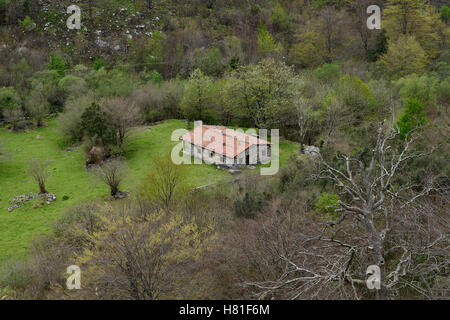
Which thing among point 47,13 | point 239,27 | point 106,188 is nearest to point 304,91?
point 106,188

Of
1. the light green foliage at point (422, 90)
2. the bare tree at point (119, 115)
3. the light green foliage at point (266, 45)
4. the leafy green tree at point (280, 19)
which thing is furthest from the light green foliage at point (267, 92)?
the leafy green tree at point (280, 19)

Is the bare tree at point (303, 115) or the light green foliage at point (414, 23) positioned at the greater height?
the light green foliage at point (414, 23)

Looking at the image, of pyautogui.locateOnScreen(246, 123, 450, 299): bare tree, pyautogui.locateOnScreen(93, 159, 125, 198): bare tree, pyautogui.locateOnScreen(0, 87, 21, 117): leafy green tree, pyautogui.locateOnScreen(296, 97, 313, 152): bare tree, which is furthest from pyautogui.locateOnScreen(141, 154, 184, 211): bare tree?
pyautogui.locateOnScreen(0, 87, 21, 117): leafy green tree

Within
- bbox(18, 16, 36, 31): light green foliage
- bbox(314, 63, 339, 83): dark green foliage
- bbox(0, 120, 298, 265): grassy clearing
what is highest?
bbox(18, 16, 36, 31): light green foliage

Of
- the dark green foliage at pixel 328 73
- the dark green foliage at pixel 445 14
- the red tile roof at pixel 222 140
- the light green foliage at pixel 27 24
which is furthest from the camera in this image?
the light green foliage at pixel 27 24

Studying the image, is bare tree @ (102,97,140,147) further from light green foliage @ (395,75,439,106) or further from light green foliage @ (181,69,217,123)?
light green foliage @ (395,75,439,106)

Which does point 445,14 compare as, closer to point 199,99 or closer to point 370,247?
point 199,99

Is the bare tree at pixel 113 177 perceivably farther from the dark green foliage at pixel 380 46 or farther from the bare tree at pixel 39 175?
the dark green foliage at pixel 380 46
